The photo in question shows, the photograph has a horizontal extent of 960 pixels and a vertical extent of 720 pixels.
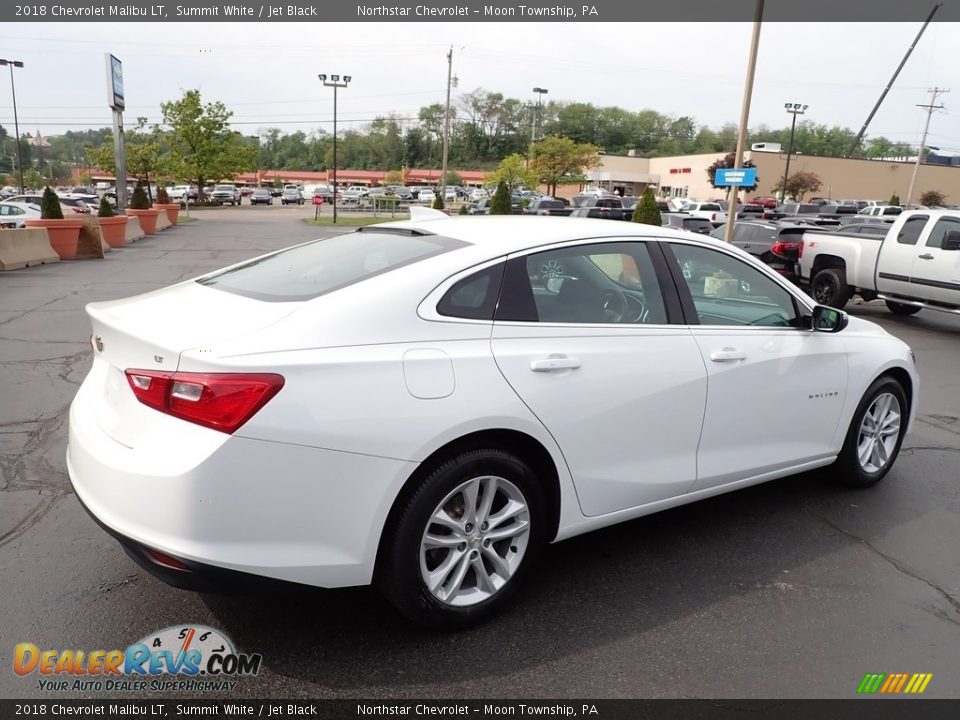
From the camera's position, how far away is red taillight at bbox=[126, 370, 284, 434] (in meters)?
2.42

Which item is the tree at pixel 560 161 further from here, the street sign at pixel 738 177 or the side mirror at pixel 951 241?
the side mirror at pixel 951 241

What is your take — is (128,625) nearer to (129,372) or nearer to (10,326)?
(129,372)

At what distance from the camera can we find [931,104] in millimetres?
68062

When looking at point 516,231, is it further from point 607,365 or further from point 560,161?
point 560,161

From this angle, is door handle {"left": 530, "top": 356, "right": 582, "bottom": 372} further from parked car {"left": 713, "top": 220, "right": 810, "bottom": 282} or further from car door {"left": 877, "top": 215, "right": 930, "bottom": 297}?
parked car {"left": 713, "top": 220, "right": 810, "bottom": 282}

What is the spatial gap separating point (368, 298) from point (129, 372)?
92 cm

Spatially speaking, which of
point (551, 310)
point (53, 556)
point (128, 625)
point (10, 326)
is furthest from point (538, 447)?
point (10, 326)

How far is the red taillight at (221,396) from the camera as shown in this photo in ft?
7.95

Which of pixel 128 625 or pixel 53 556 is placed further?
pixel 53 556

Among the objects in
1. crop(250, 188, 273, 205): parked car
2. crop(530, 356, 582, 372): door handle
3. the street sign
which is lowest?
crop(250, 188, 273, 205): parked car

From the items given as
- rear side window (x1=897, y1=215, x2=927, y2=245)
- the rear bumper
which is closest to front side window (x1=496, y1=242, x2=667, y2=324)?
the rear bumper

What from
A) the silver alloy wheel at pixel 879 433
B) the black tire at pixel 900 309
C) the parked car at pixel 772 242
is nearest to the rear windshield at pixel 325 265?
the silver alloy wheel at pixel 879 433

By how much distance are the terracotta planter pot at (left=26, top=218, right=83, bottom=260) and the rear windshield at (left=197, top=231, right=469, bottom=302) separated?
54.1ft

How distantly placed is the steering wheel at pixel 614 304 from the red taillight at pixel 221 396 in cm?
164
